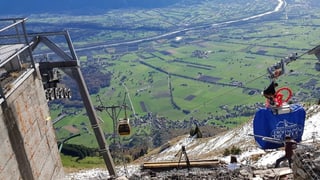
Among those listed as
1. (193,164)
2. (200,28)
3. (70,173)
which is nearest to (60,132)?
(70,173)

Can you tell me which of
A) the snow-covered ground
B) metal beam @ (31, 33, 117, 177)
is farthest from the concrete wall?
the snow-covered ground

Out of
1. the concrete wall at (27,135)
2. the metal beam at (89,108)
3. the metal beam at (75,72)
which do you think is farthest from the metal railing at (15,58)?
the metal beam at (89,108)

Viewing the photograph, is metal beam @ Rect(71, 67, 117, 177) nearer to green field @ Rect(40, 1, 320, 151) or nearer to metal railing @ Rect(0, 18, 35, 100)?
metal railing @ Rect(0, 18, 35, 100)

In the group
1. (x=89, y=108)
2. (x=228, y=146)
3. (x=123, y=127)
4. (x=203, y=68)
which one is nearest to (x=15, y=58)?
(x=89, y=108)

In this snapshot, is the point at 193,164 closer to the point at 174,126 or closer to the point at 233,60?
the point at 174,126

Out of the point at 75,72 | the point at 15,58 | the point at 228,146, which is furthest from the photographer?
the point at 228,146

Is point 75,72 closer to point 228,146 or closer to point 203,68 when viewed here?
point 228,146

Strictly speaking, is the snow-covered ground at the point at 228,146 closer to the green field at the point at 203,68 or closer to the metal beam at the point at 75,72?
the metal beam at the point at 75,72

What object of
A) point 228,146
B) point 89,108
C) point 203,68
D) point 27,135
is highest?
point 27,135
